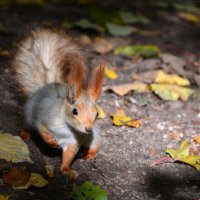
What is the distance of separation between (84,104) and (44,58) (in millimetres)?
706

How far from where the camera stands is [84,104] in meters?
2.59

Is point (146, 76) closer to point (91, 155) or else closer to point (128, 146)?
point (128, 146)

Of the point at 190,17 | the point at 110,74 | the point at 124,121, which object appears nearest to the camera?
the point at 124,121

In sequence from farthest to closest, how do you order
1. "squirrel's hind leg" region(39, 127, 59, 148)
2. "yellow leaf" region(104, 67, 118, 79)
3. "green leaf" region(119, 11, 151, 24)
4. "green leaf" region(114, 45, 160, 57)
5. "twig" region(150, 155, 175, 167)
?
"green leaf" region(119, 11, 151, 24)
"green leaf" region(114, 45, 160, 57)
"yellow leaf" region(104, 67, 118, 79)
"twig" region(150, 155, 175, 167)
"squirrel's hind leg" region(39, 127, 59, 148)

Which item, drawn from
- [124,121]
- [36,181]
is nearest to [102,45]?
[124,121]

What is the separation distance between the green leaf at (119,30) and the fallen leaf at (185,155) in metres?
1.84

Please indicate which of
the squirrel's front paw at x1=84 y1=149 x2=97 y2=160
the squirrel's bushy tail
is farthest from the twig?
the squirrel's bushy tail

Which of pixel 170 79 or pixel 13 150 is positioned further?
pixel 170 79

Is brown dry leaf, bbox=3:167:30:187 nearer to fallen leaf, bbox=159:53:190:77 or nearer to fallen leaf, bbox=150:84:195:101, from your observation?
fallen leaf, bbox=150:84:195:101

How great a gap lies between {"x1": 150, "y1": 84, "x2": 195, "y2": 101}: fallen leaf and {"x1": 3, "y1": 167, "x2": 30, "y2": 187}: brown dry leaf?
1.54 meters

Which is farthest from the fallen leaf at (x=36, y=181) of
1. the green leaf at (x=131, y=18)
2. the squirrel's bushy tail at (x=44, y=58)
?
the green leaf at (x=131, y=18)

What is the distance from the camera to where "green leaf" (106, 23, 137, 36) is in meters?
4.68

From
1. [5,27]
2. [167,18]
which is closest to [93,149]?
[5,27]

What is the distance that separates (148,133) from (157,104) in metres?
0.46
